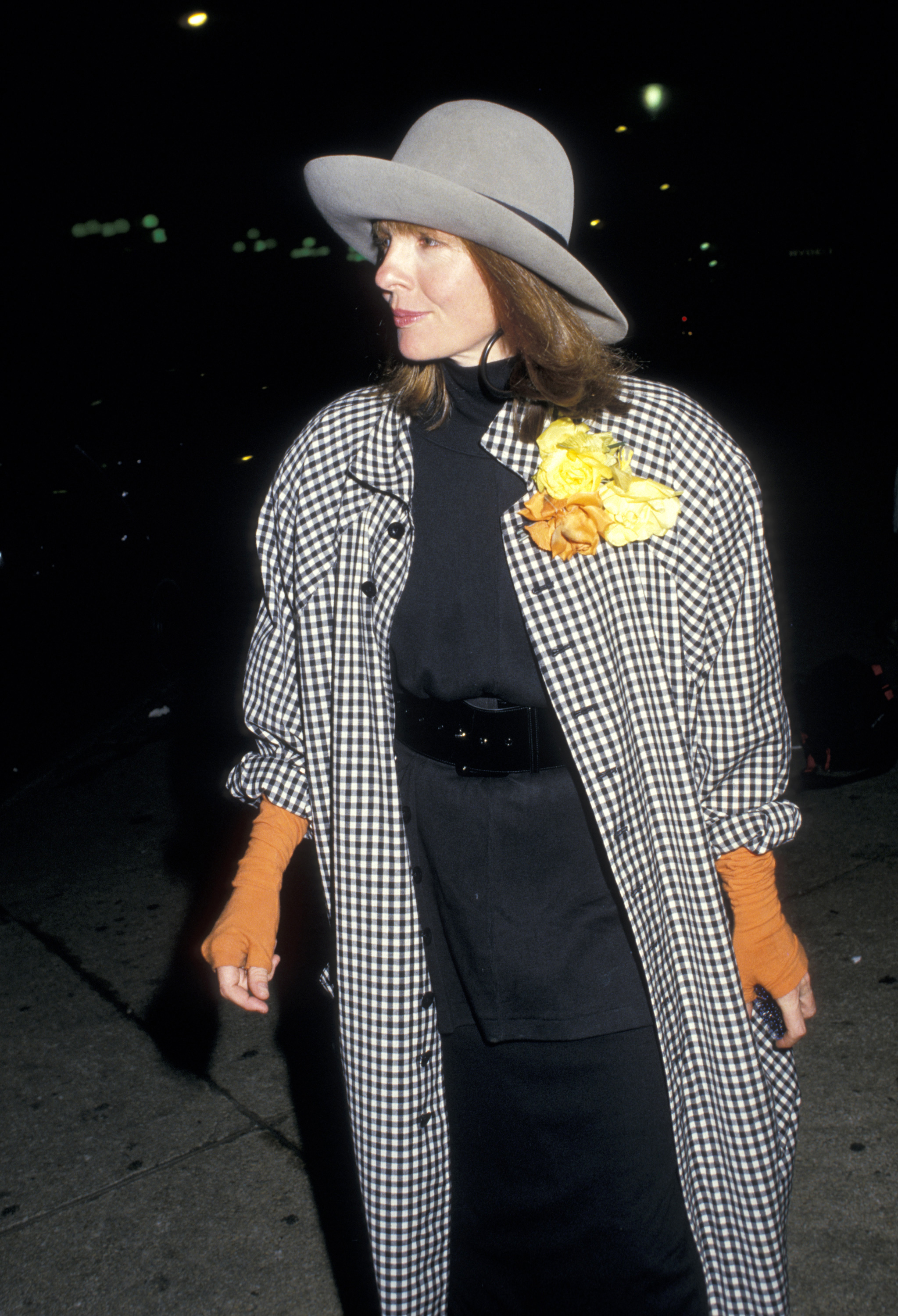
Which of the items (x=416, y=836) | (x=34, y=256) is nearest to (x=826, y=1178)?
(x=416, y=836)

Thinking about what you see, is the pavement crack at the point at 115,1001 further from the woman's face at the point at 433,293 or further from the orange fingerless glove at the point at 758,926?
the woman's face at the point at 433,293

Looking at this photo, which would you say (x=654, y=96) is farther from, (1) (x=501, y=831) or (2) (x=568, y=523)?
(1) (x=501, y=831)

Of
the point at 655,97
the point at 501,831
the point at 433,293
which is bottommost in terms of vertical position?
the point at 655,97

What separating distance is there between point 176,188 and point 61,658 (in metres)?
7.28

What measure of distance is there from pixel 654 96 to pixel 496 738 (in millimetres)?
21611

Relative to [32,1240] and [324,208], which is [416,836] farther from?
[32,1240]

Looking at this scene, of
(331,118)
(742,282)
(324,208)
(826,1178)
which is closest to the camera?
(324,208)

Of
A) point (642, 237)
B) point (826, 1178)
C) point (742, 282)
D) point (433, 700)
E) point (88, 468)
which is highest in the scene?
point (433, 700)

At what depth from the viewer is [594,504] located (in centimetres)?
157

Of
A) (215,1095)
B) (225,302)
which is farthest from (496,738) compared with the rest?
(225,302)

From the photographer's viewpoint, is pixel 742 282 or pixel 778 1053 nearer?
pixel 778 1053

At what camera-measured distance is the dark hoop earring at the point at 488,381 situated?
1.72 meters

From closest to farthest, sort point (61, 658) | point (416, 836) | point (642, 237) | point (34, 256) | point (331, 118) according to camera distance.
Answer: point (416, 836) → point (61, 658) → point (34, 256) → point (331, 118) → point (642, 237)

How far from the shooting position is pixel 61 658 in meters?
6.25
